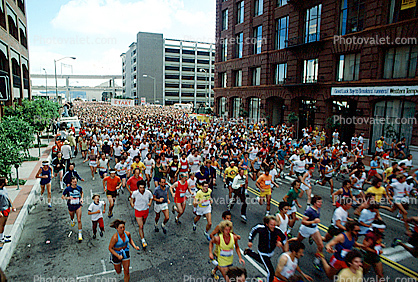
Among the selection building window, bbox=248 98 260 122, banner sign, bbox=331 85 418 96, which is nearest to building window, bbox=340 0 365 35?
banner sign, bbox=331 85 418 96

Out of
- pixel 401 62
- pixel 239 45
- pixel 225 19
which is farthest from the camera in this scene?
pixel 225 19

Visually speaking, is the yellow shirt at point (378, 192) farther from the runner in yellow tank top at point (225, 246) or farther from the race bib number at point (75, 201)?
the race bib number at point (75, 201)

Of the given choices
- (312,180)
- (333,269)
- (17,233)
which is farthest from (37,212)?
(312,180)

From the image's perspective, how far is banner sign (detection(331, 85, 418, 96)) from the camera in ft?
62.3

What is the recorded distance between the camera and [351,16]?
23.8 metres

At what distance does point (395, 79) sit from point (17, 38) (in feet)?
121

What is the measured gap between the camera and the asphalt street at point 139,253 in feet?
21.6

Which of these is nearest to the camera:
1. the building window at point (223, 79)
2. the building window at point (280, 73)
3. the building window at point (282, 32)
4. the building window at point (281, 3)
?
the building window at point (282, 32)

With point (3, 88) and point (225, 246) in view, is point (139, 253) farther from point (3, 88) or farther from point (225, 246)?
point (3, 88)

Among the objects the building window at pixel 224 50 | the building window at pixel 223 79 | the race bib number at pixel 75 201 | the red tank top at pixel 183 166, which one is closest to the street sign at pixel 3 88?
the race bib number at pixel 75 201

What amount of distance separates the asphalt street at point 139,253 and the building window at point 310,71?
20.0m

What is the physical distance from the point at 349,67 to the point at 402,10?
18.2ft

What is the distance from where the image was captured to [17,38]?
30.4 metres

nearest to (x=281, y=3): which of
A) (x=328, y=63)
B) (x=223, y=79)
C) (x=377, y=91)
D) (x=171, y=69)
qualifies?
(x=328, y=63)
